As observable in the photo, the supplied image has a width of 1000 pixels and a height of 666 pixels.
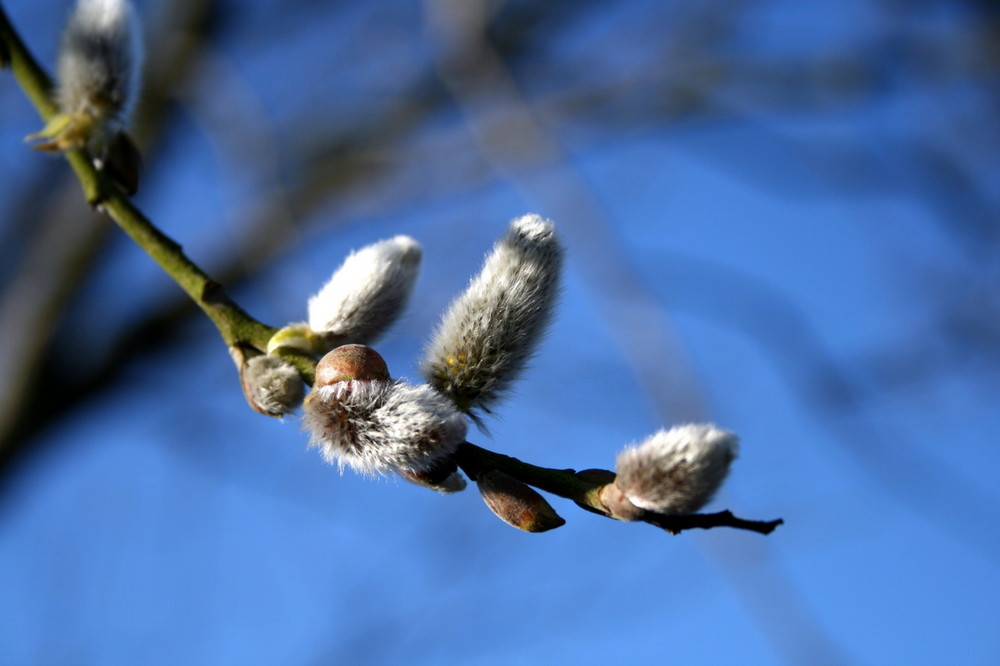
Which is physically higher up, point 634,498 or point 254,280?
point 254,280

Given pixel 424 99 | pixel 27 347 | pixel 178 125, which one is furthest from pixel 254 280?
pixel 424 99

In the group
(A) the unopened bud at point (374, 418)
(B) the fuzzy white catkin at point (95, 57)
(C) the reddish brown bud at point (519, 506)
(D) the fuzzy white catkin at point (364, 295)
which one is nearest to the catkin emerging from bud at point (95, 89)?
(B) the fuzzy white catkin at point (95, 57)

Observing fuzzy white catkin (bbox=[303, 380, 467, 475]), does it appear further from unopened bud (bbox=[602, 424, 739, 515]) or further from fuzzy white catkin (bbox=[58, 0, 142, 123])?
fuzzy white catkin (bbox=[58, 0, 142, 123])

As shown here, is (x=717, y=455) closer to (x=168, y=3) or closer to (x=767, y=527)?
(x=767, y=527)

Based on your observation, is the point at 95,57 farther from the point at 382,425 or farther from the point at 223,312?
the point at 382,425

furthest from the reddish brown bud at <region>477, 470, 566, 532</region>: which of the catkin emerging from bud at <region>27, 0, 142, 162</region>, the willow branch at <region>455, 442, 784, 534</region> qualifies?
the catkin emerging from bud at <region>27, 0, 142, 162</region>
